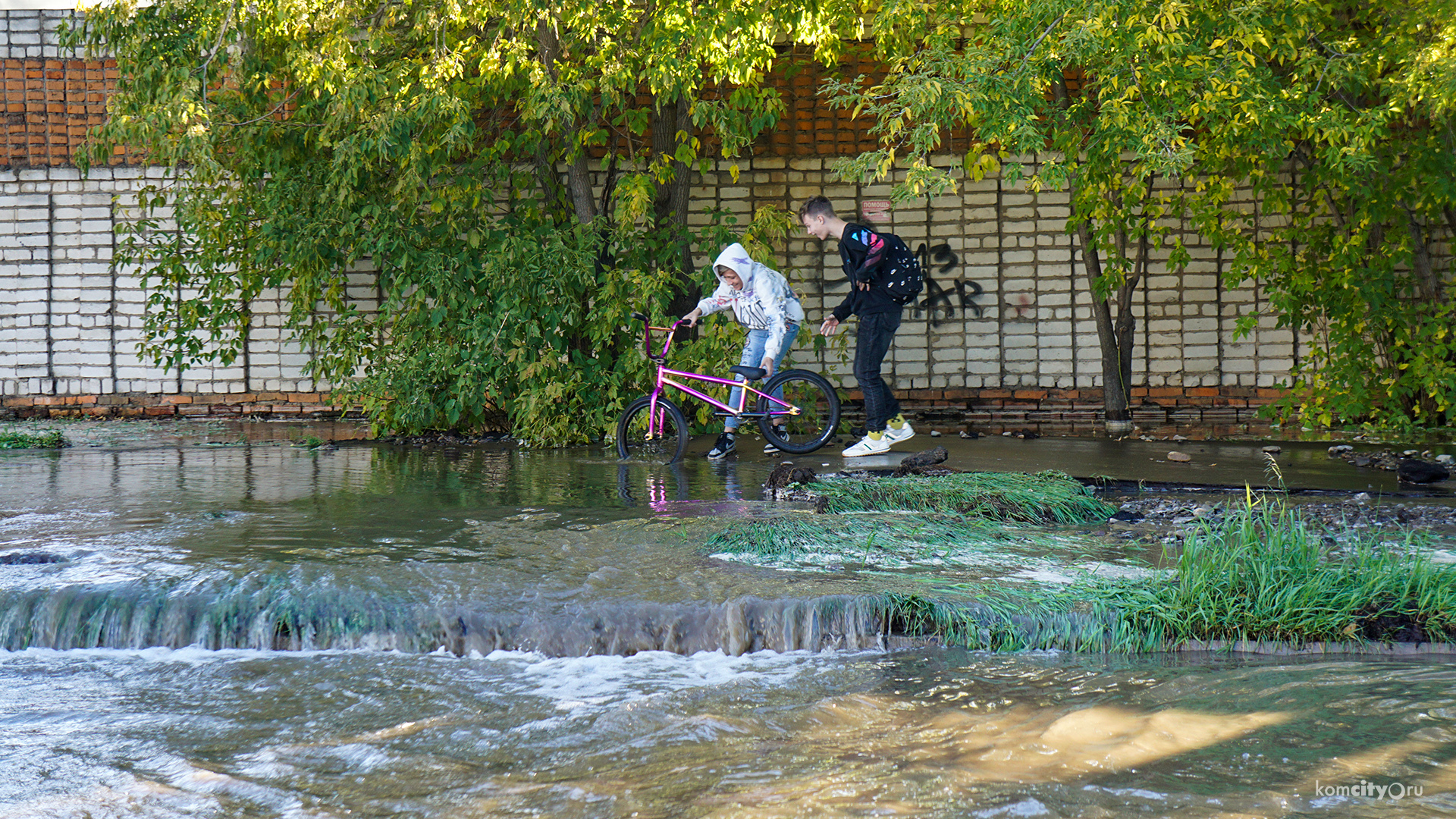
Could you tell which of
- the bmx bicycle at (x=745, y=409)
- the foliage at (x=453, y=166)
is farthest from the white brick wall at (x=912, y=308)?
the bmx bicycle at (x=745, y=409)

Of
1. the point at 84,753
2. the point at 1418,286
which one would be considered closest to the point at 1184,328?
the point at 1418,286

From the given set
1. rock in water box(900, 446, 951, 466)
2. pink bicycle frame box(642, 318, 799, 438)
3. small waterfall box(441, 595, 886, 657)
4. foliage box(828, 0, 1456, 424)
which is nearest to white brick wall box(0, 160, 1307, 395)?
foliage box(828, 0, 1456, 424)

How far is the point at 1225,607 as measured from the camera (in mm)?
3713

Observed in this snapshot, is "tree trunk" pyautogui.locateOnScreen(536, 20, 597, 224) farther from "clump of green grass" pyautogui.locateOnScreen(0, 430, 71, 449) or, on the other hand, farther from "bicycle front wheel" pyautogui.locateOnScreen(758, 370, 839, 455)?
"clump of green grass" pyautogui.locateOnScreen(0, 430, 71, 449)

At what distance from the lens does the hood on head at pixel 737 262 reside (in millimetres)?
7531

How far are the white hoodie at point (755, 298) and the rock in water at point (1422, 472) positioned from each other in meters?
3.69

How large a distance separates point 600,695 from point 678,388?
466 centimetres

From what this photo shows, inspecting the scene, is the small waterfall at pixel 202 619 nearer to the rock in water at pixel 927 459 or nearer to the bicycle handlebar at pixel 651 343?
the rock in water at pixel 927 459

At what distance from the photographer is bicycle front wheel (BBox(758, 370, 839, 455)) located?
25.0 feet

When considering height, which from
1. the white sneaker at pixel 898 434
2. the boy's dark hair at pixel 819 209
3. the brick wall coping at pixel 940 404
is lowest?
the white sneaker at pixel 898 434

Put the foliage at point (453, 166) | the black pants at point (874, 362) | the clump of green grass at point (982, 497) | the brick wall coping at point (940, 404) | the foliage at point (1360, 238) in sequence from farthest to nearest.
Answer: the brick wall coping at point (940, 404)
the foliage at point (1360, 238)
the foliage at point (453, 166)
the black pants at point (874, 362)
the clump of green grass at point (982, 497)

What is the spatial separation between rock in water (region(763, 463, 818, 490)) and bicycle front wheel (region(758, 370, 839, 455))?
4.38 feet

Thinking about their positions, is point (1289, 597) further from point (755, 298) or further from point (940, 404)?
point (940, 404)

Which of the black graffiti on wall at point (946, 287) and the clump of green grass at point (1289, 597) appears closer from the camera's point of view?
the clump of green grass at point (1289, 597)
